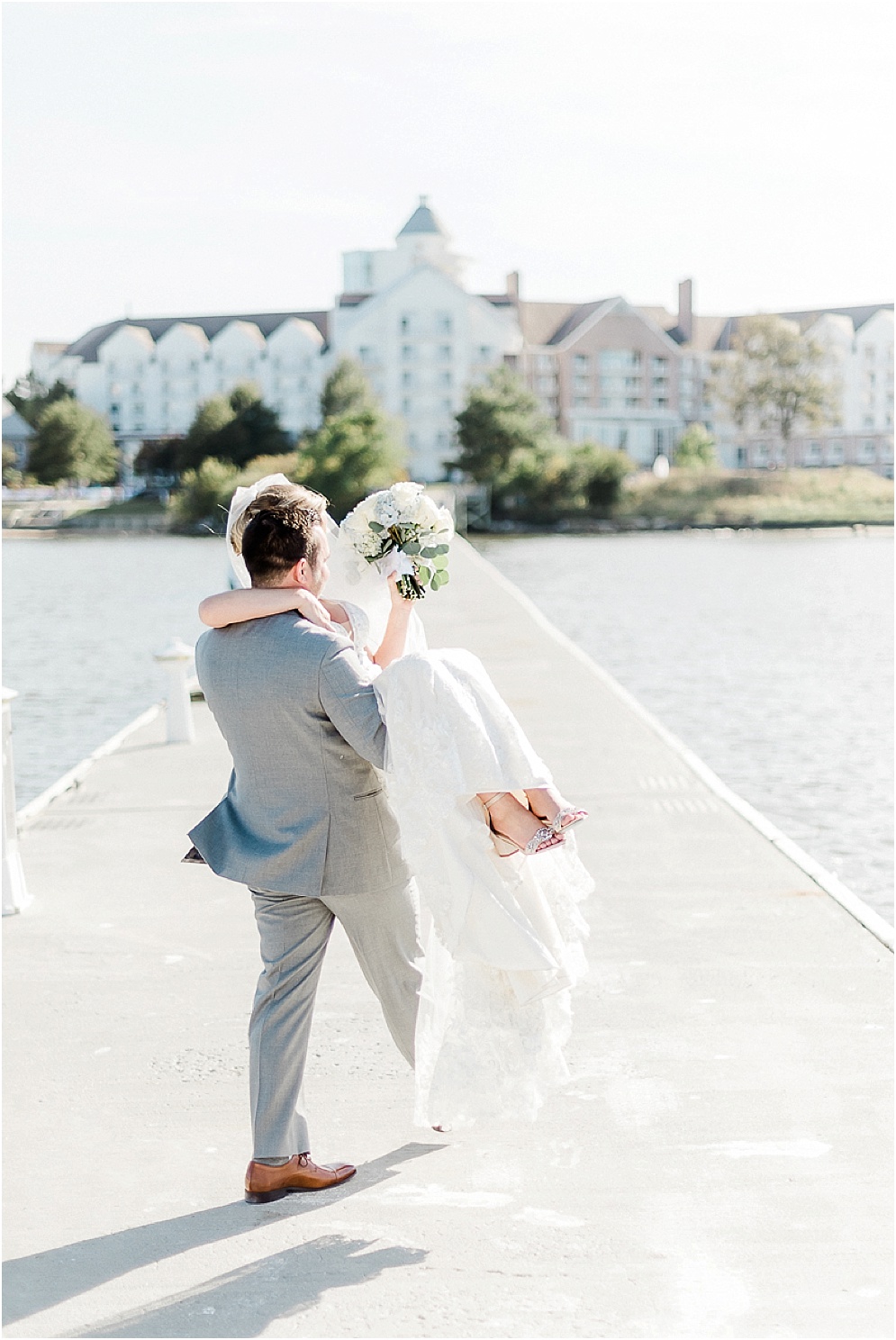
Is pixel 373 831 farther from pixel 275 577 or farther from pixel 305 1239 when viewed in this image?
pixel 305 1239

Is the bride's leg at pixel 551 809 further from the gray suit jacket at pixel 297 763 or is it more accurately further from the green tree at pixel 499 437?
the green tree at pixel 499 437

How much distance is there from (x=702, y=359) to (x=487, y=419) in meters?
26.2

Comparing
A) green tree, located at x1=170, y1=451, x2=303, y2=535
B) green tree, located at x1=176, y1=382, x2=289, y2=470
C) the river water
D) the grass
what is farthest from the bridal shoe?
green tree, located at x1=176, y1=382, x2=289, y2=470

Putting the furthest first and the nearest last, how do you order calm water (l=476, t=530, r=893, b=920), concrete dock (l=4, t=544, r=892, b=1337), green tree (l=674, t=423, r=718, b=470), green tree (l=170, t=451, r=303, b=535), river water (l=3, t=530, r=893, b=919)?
green tree (l=674, t=423, r=718, b=470) → green tree (l=170, t=451, r=303, b=535) → river water (l=3, t=530, r=893, b=919) → calm water (l=476, t=530, r=893, b=920) → concrete dock (l=4, t=544, r=892, b=1337)

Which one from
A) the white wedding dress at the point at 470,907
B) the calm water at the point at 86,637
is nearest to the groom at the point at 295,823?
the white wedding dress at the point at 470,907

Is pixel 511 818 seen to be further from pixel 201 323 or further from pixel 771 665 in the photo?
pixel 201 323

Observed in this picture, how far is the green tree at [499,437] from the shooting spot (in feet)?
301

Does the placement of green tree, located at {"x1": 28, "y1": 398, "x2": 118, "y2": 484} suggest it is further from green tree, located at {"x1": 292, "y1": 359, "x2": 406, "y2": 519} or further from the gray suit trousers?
the gray suit trousers

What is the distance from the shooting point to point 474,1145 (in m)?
4.54

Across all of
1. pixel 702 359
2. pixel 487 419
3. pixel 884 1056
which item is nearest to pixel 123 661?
pixel 884 1056

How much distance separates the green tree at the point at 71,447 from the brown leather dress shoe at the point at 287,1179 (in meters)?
105

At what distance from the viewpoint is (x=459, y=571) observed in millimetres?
37562

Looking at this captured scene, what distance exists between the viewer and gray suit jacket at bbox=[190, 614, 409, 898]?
3.92 m

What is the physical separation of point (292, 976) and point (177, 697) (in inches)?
337
